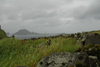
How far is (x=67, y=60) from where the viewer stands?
14.2ft

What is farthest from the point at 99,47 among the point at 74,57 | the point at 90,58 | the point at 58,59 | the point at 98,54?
the point at 58,59

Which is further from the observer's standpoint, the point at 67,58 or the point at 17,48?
the point at 17,48

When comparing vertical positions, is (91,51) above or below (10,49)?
above

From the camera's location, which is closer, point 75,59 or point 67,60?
point 75,59

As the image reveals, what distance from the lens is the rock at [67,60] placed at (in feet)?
12.8

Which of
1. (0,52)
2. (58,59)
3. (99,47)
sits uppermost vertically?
(99,47)

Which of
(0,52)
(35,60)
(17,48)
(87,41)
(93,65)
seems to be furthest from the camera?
(17,48)

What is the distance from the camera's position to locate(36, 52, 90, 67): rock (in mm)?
3908

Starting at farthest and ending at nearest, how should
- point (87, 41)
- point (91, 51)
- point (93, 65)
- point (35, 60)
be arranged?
point (87, 41)
point (35, 60)
point (91, 51)
point (93, 65)

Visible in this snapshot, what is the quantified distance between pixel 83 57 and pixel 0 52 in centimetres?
1045

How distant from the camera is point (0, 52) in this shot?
1152 cm

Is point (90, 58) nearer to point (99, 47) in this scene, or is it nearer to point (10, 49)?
point (99, 47)

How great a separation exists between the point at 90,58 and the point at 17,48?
397 inches

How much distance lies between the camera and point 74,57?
4293mm
